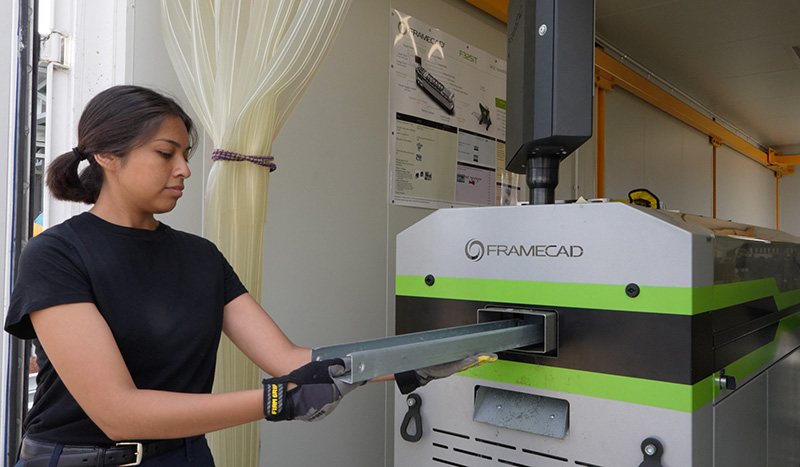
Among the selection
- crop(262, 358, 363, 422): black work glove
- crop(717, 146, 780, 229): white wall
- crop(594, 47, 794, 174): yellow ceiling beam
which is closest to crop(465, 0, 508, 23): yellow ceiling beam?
crop(594, 47, 794, 174): yellow ceiling beam

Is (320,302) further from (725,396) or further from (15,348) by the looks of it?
(725,396)

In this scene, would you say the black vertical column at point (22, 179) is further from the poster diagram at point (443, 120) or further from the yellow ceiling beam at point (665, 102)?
the yellow ceiling beam at point (665, 102)

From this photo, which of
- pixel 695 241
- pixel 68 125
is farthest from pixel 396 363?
pixel 68 125

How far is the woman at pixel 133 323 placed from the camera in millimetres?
A: 886

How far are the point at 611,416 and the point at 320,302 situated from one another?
1.18 meters

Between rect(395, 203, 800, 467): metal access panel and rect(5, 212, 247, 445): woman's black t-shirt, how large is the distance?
0.51m

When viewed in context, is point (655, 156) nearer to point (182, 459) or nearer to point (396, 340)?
point (396, 340)

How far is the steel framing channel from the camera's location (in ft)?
2.88

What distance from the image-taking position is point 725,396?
3.97ft

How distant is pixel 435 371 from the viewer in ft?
3.49

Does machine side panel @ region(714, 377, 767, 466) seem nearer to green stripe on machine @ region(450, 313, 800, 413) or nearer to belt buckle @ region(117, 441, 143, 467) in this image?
green stripe on machine @ region(450, 313, 800, 413)

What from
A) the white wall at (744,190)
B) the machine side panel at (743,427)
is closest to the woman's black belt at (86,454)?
the machine side panel at (743,427)

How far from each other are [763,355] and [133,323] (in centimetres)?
149

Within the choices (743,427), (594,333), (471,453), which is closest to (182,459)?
(471,453)
